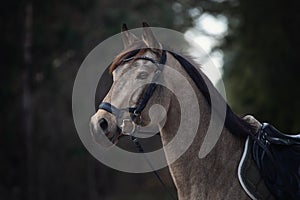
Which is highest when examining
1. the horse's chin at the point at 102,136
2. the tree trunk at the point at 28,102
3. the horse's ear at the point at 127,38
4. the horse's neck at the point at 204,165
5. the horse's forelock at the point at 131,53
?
the horse's ear at the point at 127,38

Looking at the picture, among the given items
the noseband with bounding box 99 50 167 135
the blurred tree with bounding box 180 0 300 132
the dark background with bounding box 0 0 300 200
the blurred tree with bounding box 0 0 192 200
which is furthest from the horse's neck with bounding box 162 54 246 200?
the blurred tree with bounding box 180 0 300 132

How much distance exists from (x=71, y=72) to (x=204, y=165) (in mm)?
15163

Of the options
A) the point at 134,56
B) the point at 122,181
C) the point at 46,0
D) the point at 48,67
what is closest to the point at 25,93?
the point at 48,67

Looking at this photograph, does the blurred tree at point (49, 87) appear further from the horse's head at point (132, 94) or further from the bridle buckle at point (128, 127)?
the bridle buckle at point (128, 127)

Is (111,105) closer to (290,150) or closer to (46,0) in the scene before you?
(290,150)

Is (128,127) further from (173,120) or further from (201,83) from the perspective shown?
(201,83)

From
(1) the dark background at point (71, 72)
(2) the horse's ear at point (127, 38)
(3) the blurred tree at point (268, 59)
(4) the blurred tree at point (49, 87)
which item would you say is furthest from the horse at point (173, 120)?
(3) the blurred tree at point (268, 59)

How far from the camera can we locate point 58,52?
18.3 m

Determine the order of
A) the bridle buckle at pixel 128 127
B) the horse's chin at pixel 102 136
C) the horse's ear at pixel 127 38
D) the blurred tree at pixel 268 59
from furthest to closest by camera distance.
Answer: the blurred tree at pixel 268 59
the horse's ear at pixel 127 38
the bridle buckle at pixel 128 127
the horse's chin at pixel 102 136

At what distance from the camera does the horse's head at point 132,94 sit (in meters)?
4.41

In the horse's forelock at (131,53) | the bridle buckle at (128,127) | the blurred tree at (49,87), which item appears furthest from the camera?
the blurred tree at (49,87)

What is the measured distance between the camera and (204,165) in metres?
4.50

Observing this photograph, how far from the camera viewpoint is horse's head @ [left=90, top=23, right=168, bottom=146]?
441 centimetres

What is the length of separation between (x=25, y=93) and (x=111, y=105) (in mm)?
13357
